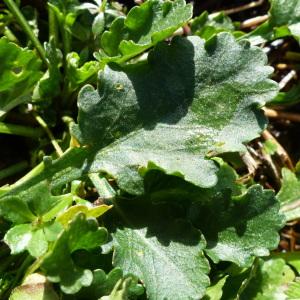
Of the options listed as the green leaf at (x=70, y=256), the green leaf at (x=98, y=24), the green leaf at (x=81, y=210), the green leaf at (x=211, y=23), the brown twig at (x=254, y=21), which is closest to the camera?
the green leaf at (x=70, y=256)

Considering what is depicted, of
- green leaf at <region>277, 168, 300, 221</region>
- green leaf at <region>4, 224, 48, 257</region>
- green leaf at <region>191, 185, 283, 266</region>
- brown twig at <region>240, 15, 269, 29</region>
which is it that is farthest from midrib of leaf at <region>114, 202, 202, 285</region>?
brown twig at <region>240, 15, 269, 29</region>

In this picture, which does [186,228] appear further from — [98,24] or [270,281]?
[98,24]

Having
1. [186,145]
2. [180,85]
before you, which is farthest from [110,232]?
[180,85]

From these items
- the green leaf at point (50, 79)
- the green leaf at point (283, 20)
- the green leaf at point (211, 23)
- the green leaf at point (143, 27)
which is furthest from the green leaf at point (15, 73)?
the green leaf at point (283, 20)

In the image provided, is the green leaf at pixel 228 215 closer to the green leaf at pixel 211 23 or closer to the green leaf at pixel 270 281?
the green leaf at pixel 270 281

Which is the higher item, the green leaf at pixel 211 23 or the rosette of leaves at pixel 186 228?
the green leaf at pixel 211 23

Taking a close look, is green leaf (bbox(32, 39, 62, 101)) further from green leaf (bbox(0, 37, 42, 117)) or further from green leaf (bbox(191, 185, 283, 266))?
green leaf (bbox(191, 185, 283, 266))

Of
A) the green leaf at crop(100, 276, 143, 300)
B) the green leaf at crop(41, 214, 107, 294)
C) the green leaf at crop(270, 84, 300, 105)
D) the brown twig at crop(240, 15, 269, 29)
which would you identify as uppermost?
the green leaf at crop(41, 214, 107, 294)

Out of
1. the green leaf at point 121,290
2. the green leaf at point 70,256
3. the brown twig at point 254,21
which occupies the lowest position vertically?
the green leaf at point 121,290

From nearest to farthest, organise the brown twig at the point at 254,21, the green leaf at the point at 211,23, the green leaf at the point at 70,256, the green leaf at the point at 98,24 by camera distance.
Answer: the green leaf at the point at 70,256 → the green leaf at the point at 98,24 → the green leaf at the point at 211,23 → the brown twig at the point at 254,21
